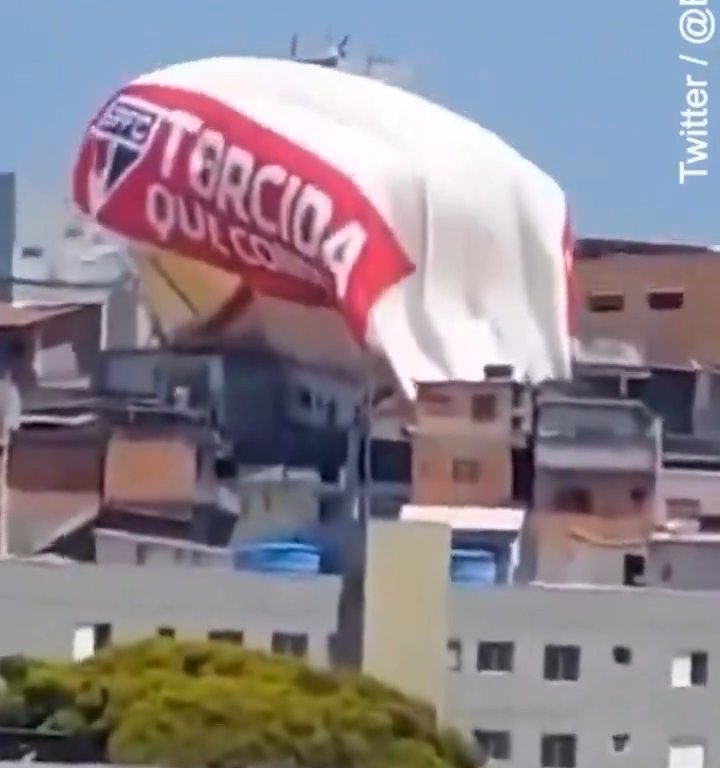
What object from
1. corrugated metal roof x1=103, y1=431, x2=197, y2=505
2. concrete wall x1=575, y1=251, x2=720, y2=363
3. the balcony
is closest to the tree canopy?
corrugated metal roof x1=103, y1=431, x2=197, y2=505

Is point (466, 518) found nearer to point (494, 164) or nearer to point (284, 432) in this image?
point (284, 432)

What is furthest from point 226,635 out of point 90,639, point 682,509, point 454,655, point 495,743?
point 682,509

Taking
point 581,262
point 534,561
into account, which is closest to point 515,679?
point 534,561

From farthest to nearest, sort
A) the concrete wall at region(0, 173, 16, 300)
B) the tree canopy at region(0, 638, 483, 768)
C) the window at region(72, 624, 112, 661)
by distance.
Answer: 1. the concrete wall at region(0, 173, 16, 300)
2. the window at region(72, 624, 112, 661)
3. the tree canopy at region(0, 638, 483, 768)

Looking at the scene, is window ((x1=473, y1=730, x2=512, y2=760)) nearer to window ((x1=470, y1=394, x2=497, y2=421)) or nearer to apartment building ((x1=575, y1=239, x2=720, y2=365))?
window ((x1=470, y1=394, x2=497, y2=421))

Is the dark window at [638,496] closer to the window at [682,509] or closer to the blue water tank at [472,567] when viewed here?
the window at [682,509]

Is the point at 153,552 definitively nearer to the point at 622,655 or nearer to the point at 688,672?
the point at 622,655

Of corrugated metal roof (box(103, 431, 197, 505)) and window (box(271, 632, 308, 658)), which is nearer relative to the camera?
window (box(271, 632, 308, 658))
